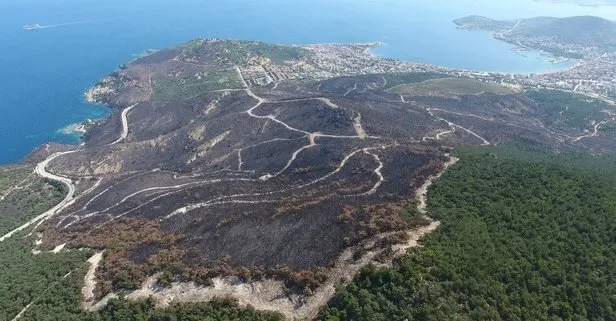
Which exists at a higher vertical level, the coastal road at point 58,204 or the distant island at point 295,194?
the distant island at point 295,194

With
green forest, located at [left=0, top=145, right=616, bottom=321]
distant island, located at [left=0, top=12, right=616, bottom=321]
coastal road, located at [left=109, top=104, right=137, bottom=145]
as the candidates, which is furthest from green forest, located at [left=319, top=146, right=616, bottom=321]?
coastal road, located at [left=109, top=104, right=137, bottom=145]

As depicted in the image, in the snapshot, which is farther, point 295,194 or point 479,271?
point 295,194

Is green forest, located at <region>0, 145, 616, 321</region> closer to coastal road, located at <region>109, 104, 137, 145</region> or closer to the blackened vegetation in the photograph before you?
the blackened vegetation

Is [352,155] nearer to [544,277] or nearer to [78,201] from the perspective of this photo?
[544,277]

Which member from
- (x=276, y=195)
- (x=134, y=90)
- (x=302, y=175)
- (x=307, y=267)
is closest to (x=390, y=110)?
(x=302, y=175)

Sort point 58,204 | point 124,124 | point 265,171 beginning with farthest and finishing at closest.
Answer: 1. point 124,124
2. point 58,204
3. point 265,171

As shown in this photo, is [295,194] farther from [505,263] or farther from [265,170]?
[505,263]

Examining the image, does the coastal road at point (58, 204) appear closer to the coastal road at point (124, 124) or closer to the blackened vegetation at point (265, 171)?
the blackened vegetation at point (265, 171)

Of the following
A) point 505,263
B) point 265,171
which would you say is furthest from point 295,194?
point 505,263

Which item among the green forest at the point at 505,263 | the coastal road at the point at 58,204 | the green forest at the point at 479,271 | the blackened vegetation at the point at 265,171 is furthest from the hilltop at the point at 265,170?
the green forest at the point at 505,263
